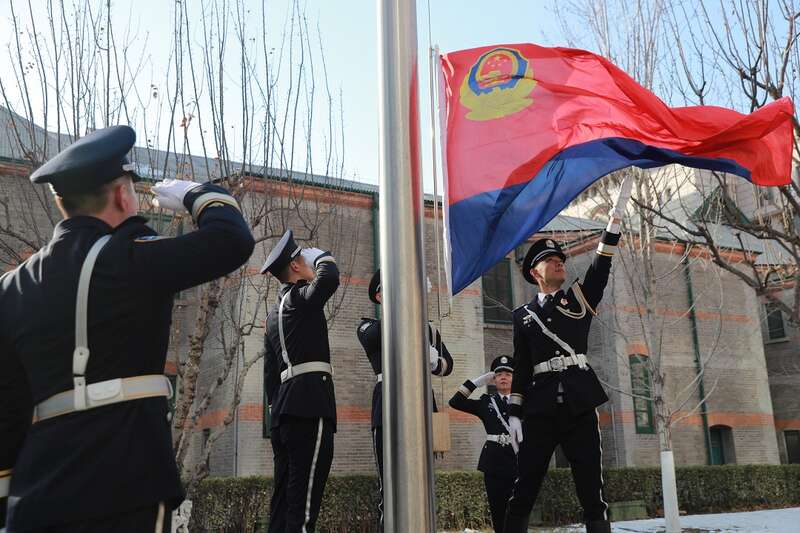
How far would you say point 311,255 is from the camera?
20.7 ft

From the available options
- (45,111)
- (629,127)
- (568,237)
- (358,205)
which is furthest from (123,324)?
(568,237)

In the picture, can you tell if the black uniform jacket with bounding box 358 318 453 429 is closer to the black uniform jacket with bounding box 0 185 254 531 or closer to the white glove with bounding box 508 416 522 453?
the white glove with bounding box 508 416 522 453

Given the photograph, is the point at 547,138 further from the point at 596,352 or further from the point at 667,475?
the point at 596,352

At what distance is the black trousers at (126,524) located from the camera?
2.50m

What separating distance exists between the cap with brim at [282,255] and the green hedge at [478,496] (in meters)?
8.56

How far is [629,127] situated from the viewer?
232 inches

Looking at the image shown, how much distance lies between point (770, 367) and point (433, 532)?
1124 inches

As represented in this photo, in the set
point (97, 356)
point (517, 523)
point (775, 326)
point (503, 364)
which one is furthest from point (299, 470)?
point (775, 326)

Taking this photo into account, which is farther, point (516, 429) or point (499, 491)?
point (499, 491)

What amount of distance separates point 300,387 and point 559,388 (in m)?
1.97

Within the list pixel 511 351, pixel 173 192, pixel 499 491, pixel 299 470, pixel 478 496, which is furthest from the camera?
pixel 511 351

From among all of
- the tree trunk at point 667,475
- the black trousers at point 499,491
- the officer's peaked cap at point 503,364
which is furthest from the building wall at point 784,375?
the black trousers at point 499,491

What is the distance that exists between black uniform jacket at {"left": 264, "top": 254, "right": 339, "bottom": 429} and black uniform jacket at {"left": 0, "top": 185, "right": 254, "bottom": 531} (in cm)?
296

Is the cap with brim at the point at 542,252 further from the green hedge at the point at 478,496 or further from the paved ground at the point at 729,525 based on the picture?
the green hedge at the point at 478,496
